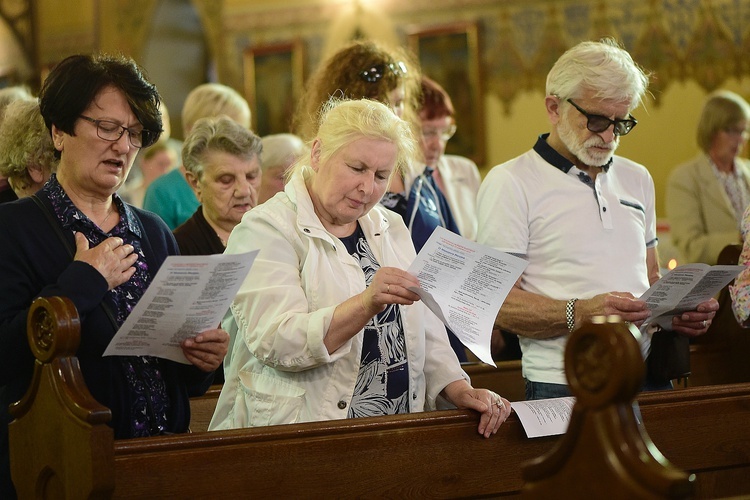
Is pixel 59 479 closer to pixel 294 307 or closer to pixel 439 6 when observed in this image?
pixel 294 307

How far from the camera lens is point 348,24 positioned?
10242mm

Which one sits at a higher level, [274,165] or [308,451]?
[274,165]

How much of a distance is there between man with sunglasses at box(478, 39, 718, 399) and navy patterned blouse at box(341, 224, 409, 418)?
1.97ft

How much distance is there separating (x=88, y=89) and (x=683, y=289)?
6.16 ft

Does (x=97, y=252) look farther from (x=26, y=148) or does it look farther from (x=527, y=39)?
(x=527, y=39)

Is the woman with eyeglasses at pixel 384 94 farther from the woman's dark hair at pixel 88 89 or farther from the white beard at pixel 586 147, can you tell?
the woman's dark hair at pixel 88 89

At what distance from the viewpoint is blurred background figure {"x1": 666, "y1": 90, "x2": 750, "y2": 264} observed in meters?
6.18

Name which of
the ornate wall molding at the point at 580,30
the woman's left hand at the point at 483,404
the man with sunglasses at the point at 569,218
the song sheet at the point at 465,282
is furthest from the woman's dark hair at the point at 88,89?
the ornate wall molding at the point at 580,30

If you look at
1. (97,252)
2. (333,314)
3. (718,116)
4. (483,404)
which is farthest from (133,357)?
(718,116)

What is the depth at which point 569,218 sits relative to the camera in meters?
3.32

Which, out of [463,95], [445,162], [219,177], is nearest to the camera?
[219,177]

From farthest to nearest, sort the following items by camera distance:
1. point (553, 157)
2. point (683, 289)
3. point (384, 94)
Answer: point (384, 94) → point (553, 157) → point (683, 289)

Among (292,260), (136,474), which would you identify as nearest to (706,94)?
(292,260)

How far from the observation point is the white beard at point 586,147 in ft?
11.0
